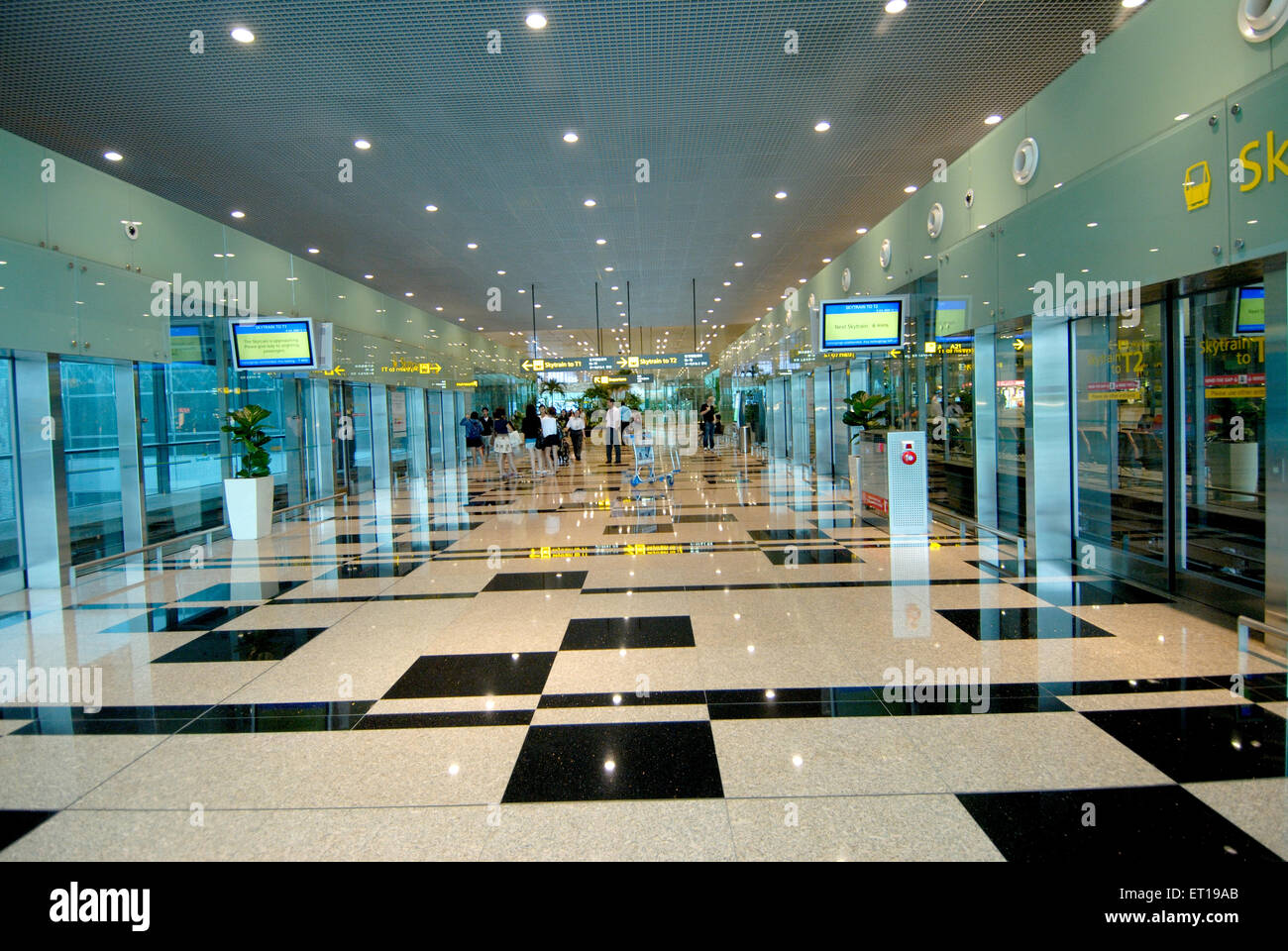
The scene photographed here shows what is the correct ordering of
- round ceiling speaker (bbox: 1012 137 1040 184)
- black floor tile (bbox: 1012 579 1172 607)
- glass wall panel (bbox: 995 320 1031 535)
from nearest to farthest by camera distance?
black floor tile (bbox: 1012 579 1172 607) → round ceiling speaker (bbox: 1012 137 1040 184) → glass wall panel (bbox: 995 320 1031 535)

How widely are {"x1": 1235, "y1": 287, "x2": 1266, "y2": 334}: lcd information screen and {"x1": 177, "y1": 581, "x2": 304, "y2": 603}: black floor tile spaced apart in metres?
8.16

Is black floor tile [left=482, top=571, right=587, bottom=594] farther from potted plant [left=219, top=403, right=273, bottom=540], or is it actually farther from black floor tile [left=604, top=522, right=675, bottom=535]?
potted plant [left=219, top=403, right=273, bottom=540]

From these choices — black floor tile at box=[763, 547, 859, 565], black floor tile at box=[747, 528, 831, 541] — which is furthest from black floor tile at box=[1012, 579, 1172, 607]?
black floor tile at box=[747, 528, 831, 541]

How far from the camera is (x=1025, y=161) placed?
7902 mm

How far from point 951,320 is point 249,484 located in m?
9.10

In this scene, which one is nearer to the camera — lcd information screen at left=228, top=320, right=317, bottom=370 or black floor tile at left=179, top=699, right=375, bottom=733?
black floor tile at left=179, top=699, right=375, bottom=733

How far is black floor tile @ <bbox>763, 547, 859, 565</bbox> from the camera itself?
805cm

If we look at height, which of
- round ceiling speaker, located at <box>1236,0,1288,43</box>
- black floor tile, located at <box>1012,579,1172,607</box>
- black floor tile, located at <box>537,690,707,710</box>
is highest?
round ceiling speaker, located at <box>1236,0,1288,43</box>

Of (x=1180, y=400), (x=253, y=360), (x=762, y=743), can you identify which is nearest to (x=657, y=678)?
(x=762, y=743)

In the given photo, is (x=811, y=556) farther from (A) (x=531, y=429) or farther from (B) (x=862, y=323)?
(A) (x=531, y=429)

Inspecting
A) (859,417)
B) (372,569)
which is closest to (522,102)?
(372,569)

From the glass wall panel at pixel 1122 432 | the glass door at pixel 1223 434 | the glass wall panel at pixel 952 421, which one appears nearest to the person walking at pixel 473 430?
the glass wall panel at pixel 952 421
